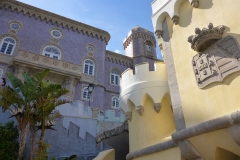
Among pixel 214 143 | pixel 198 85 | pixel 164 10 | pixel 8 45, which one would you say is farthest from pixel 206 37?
pixel 8 45

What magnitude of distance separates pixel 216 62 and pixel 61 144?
8.98 m

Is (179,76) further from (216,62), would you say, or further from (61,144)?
(61,144)

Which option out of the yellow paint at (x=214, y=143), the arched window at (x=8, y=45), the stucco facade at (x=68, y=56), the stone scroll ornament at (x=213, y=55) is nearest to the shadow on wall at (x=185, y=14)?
the stone scroll ornament at (x=213, y=55)

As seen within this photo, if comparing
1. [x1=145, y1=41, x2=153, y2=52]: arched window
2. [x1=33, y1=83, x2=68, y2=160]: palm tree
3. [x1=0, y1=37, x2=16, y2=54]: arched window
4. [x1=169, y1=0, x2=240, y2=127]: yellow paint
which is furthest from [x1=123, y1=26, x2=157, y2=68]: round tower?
[x1=169, y1=0, x2=240, y2=127]: yellow paint

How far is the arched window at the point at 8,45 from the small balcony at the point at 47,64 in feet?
4.36

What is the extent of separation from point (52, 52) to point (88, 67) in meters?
3.75

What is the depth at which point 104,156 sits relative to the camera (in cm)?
843

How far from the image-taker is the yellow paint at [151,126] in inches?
249

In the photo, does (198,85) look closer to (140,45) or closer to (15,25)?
(15,25)

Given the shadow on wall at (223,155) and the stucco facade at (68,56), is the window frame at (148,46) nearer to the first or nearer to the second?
the stucco facade at (68,56)

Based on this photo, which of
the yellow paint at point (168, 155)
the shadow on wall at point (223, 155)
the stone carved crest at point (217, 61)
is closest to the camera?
the stone carved crest at point (217, 61)

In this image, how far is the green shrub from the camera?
921 cm

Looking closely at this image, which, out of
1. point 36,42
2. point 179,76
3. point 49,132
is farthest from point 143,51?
point 179,76

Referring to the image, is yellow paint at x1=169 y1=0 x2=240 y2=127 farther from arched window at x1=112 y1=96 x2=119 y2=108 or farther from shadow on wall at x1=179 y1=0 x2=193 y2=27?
arched window at x1=112 y1=96 x2=119 y2=108
